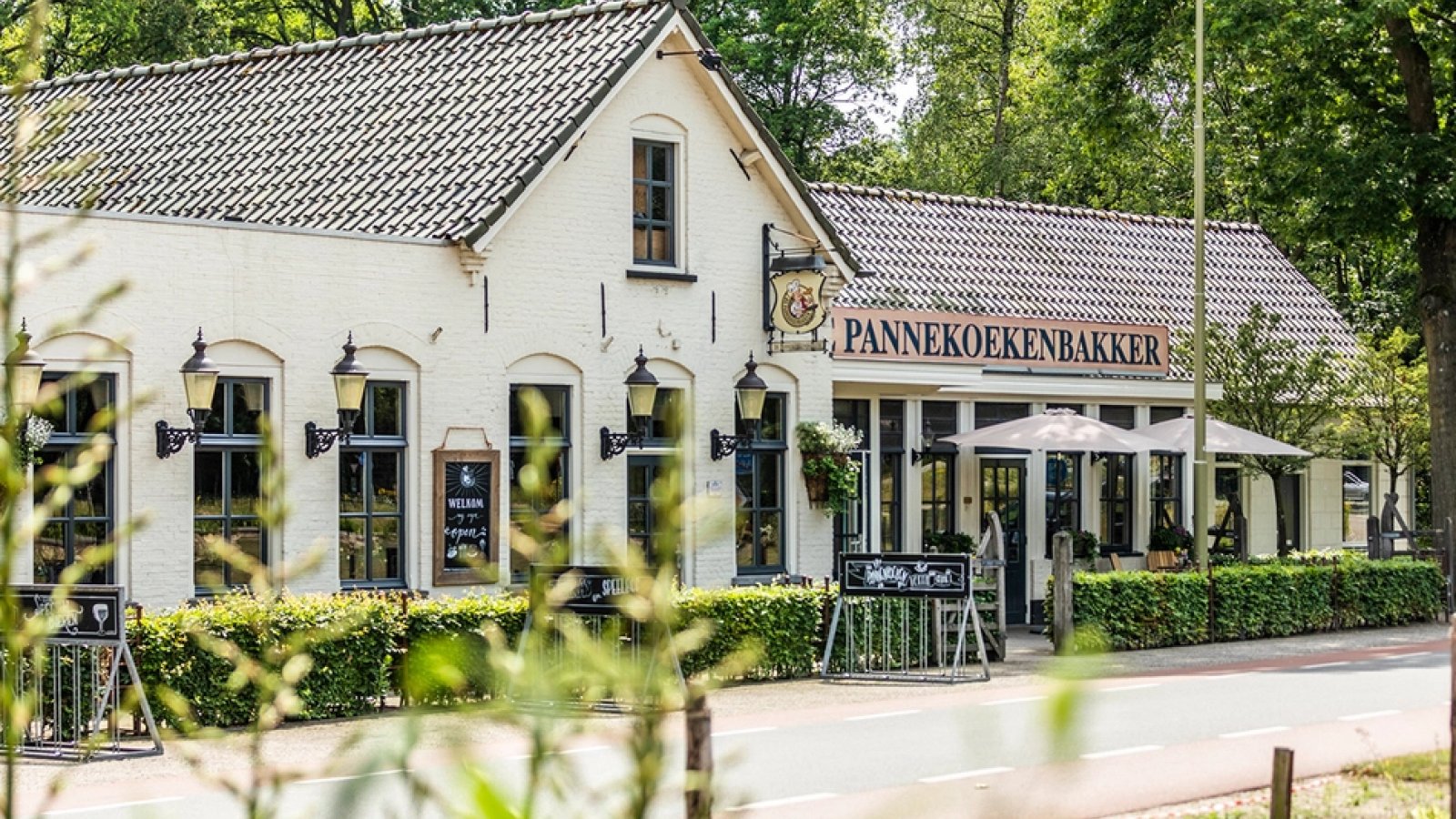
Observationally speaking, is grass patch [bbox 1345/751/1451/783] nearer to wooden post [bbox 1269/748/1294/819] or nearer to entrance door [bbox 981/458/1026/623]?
wooden post [bbox 1269/748/1294/819]

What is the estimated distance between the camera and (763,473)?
2541 centimetres

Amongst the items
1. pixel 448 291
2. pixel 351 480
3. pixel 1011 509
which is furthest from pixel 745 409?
pixel 1011 509

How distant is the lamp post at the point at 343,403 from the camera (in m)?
20.4

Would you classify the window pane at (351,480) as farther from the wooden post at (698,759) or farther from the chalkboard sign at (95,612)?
the wooden post at (698,759)

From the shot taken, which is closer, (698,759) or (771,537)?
(698,759)

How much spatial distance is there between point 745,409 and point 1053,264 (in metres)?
10.7

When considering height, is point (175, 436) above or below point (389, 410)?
below

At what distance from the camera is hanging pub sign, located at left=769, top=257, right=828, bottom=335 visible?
24672 mm

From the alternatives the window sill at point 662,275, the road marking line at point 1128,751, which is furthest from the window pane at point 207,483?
the road marking line at point 1128,751

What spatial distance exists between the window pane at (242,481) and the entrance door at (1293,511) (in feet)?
66.8

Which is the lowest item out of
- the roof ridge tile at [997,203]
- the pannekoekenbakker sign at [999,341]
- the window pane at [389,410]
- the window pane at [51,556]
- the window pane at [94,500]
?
the window pane at [51,556]

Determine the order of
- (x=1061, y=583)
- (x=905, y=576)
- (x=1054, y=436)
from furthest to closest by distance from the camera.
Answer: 1. (x=1054, y=436)
2. (x=1061, y=583)
3. (x=905, y=576)

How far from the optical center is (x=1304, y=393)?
3262cm

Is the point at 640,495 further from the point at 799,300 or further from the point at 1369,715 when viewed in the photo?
the point at 1369,715
